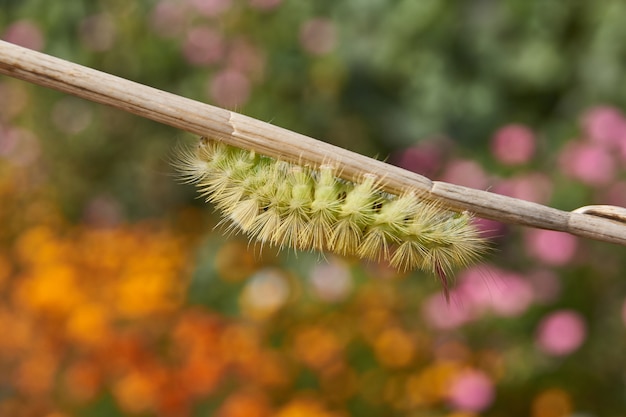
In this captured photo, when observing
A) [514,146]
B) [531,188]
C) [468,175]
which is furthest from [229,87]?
[531,188]

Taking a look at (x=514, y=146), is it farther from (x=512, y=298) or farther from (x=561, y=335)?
(x=561, y=335)

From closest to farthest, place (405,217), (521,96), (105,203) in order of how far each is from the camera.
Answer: (405,217), (521,96), (105,203)

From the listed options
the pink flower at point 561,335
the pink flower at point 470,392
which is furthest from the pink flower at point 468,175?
the pink flower at point 470,392

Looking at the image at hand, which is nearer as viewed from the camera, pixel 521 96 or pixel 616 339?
pixel 616 339

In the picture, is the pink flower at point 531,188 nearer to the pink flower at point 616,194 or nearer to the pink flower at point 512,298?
the pink flower at point 616,194

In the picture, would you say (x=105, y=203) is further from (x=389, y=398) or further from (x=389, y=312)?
(x=389, y=398)

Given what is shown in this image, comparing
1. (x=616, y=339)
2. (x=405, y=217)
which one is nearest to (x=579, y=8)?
(x=616, y=339)
